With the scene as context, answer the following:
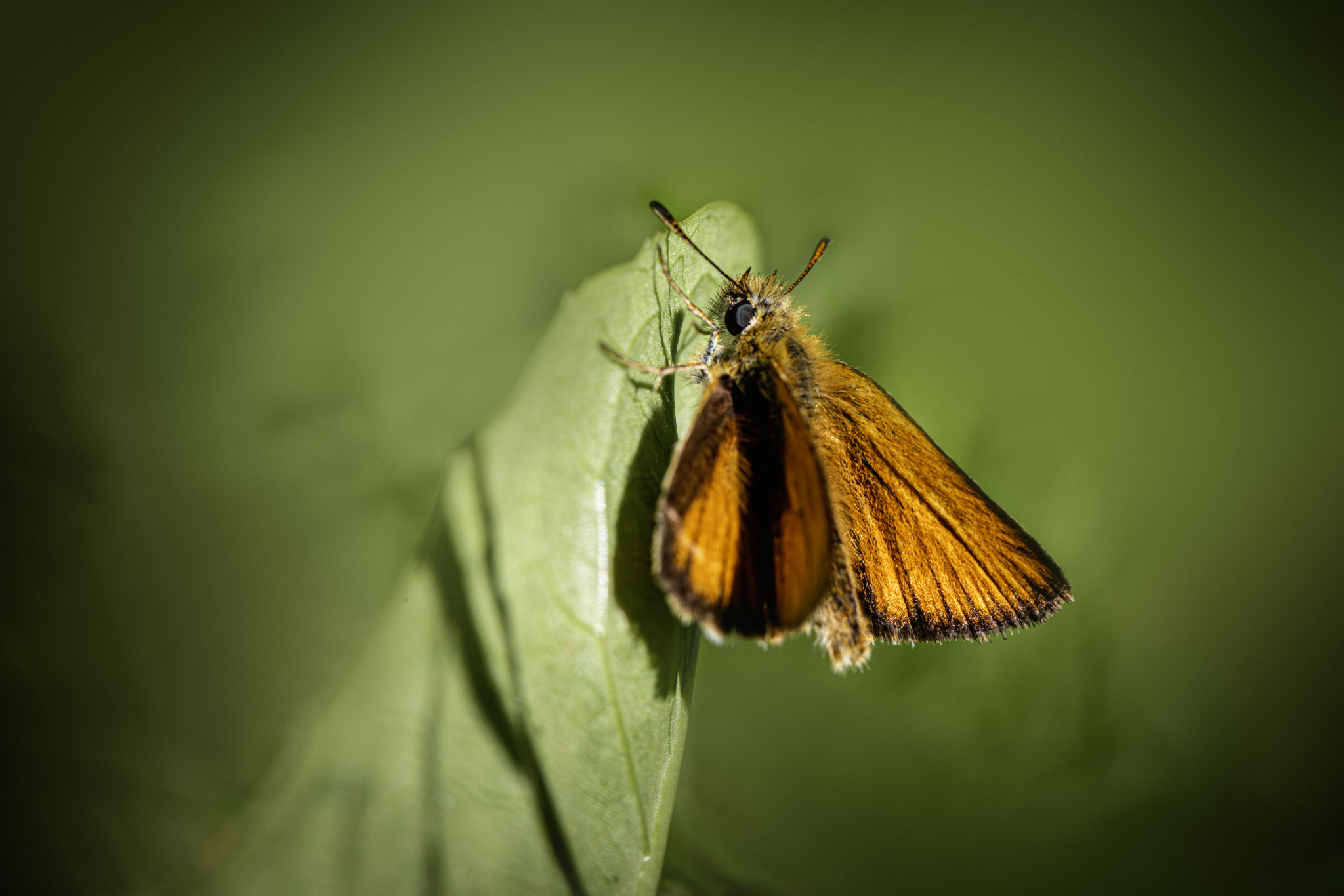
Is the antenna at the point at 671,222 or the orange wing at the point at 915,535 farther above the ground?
the antenna at the point at 671,222

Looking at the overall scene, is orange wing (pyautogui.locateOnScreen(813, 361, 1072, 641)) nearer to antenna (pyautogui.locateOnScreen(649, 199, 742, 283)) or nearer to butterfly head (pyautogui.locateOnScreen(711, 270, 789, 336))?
butterfly head (pyautogui.locateOnScreen(711, 270, 789, 336))

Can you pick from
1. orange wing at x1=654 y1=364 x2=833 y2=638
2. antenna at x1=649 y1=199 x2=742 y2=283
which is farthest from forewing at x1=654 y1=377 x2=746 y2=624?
antenna at x1=649 y1=199 x2=742 y2=283

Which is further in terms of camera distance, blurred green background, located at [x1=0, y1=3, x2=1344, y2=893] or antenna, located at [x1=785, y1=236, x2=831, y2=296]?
antenna, located at [x1=785, y1=236, x2=831, y2=296]

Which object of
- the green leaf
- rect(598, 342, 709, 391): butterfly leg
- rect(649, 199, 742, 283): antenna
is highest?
rect(649, 199, 742, 283): antenna

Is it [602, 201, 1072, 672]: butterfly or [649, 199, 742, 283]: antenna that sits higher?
[649, 199, 742, 283]: antenna

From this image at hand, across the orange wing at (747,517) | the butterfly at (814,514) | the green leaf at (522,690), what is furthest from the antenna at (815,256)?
the green leaf at (522,690)

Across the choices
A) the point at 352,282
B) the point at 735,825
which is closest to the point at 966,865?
the point at 735,825

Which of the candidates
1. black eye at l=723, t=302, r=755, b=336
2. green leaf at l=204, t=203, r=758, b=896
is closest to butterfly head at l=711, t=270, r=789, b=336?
black eye at l=723, t=302, r=755, b=336

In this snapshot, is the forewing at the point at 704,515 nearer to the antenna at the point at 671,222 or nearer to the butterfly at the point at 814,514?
the butterfly at the point at 814,514

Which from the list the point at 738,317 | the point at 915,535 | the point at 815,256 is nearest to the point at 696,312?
the point at 738,317
